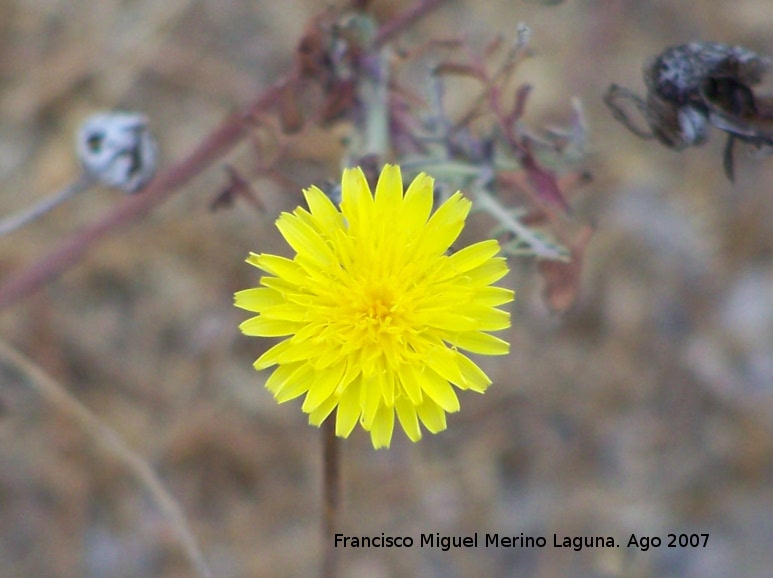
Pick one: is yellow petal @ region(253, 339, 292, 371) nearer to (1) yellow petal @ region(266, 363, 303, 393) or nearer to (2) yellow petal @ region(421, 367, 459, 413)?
(1) yellow petal @ region(266, 363, 303, 393)

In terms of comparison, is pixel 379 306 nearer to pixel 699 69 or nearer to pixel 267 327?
pixel 267 327

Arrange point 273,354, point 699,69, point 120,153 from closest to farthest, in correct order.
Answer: point 273,354
point 699,69
point 120,153

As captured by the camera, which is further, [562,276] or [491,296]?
[562,276]

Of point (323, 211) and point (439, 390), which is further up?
point (323, 211)

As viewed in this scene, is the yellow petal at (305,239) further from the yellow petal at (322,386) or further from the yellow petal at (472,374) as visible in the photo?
the yellow petal at (472,374)

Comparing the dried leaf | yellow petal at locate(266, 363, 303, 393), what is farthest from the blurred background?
yellow petal at locate(266, 363, 303, 393)

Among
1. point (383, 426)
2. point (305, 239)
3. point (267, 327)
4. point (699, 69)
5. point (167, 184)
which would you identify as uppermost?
point (167, 184)

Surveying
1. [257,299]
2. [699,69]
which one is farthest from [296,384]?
[699,69]
